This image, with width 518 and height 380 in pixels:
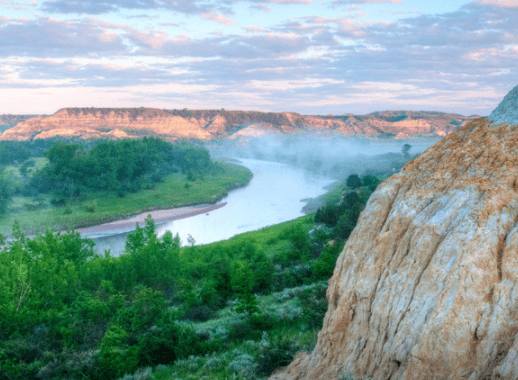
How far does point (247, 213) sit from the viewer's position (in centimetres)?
5538

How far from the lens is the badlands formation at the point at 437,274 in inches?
235

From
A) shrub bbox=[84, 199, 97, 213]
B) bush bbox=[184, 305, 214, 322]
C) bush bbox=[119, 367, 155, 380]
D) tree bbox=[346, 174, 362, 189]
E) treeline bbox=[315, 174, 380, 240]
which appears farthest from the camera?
tree bbox=[346, 174, 362, 189]

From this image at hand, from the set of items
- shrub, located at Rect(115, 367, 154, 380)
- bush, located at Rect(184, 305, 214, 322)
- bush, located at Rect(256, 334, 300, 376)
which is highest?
bush, located at Rect(256, 334, 300, 376)

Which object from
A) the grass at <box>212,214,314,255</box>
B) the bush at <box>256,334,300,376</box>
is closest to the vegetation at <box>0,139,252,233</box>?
the grass at <box>212,214,314,255</box>

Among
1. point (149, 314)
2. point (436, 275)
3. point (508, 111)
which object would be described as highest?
point (508, 111)

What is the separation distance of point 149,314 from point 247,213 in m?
39.8

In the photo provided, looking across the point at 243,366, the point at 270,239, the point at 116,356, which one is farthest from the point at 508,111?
the point at 270,239

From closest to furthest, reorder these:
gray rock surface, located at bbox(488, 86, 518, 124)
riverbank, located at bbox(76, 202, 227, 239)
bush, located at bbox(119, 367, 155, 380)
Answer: gray rock surface, located at bbox(488, 86, 518, 124) → bush, located at bbox(119, 367, 155, 380) → riverbank, located at bbox(76, 202, 227, 239)

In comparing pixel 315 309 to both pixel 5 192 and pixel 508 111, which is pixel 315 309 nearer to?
pixel 508 111

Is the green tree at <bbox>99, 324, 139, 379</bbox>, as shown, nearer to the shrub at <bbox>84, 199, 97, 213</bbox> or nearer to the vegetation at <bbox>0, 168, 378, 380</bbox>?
the vegetation at <bbox>0, 168, 378, 380</bbox>

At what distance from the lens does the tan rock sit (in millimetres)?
5969

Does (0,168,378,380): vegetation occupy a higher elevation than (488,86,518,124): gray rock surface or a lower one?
lower

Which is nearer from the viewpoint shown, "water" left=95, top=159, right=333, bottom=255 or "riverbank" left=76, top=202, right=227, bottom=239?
"water" left=95, top=159, right=333, bottom=255

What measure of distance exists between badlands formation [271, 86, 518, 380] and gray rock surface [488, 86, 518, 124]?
0.08ft
